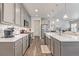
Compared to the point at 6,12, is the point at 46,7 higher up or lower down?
higher up

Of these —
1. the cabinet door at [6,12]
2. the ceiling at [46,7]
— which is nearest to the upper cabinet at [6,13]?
the cabinet door at [6,12]

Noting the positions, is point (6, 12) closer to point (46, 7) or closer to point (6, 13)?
point (6, 13)

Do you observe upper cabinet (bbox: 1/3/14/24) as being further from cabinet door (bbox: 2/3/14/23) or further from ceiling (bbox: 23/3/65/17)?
ceiling (bbox: 23/3/65/17)

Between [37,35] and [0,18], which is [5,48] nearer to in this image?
[0,18]

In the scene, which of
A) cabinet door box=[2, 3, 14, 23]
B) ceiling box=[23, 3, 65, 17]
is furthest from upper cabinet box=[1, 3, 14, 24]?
ceiling box=[23, 3, 65, 17]

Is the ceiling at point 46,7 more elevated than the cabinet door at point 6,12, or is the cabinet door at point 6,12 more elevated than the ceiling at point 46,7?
the ceiling at point 46,7

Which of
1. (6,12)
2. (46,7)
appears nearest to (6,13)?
(6,12)

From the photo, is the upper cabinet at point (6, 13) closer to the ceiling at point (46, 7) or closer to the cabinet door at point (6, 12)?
the cabinet door at point (6, 12)

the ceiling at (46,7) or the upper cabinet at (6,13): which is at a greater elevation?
the ceiling at (46,7)

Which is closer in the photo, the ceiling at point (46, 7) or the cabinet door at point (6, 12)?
the cabinet door at point (6, 12)

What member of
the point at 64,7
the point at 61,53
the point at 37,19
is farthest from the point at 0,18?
the point at 37,19

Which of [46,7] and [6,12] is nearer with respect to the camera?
[6,12]

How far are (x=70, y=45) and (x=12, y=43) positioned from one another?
4.08 ft

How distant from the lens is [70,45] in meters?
2.43
